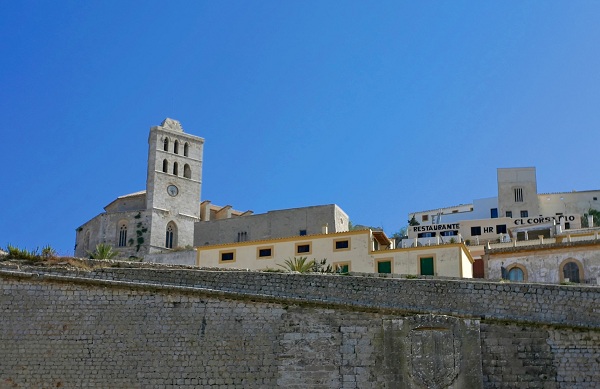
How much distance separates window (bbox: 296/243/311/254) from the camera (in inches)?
1335

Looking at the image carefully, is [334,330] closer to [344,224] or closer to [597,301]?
[597,301]

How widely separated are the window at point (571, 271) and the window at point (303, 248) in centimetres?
956

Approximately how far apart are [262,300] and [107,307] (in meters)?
3.52

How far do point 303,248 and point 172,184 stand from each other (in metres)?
30.2

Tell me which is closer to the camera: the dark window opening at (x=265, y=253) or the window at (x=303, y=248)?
the window at (x=303, y=248)

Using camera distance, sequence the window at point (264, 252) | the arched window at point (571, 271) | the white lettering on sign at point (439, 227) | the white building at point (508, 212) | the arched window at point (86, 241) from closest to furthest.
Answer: the arched window at point (571, 271) → the window at point (264, 252) → the white building at point (508, 212) → the white lettering on sign at point (439, 227) → the arched window at point (86, 241)

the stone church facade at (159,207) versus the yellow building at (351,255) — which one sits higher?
the stone church facade at (159,207)

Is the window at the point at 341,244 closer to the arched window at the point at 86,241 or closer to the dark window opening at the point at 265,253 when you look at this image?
the dark window opening at the point at 265,253

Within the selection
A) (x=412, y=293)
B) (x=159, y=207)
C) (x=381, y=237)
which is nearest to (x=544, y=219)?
(x=381, y=237)

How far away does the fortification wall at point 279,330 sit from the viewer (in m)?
17.1

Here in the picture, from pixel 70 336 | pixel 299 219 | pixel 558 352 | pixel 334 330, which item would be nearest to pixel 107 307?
pixel 70 336

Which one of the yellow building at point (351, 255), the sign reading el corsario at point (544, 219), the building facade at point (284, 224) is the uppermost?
the sign reading el corsario at point (544, 219)

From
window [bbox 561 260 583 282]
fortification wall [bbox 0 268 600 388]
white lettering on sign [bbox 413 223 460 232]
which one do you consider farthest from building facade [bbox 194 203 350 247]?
fortification wall [bbox 0 268 600 388]

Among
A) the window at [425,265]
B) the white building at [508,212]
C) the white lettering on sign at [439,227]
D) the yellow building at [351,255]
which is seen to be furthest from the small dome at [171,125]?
the window at [425,265]
